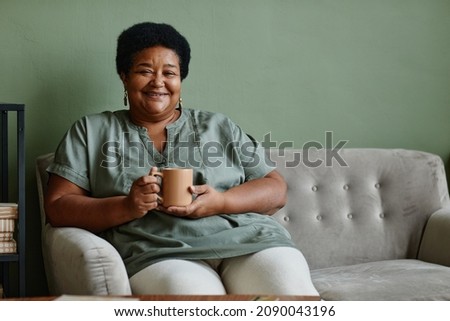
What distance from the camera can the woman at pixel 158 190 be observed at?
204 centimetres

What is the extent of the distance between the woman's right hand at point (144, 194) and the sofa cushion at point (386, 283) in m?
0.60

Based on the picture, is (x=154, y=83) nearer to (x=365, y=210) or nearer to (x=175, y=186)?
(x=175, y=186)

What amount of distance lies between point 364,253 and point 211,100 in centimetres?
82

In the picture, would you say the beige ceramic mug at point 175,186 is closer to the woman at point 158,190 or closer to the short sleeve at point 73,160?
the woman at point 158,190

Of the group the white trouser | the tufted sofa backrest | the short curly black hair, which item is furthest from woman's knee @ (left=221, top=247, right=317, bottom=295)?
the short curly black hair

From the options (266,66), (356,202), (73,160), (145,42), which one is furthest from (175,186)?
(266,66)

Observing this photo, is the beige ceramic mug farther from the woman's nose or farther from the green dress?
the woman's nose

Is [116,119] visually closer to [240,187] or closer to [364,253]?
[240,187]

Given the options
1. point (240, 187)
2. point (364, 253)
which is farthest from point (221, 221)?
point (364, 253)

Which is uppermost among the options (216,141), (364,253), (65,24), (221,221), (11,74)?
(65,24)

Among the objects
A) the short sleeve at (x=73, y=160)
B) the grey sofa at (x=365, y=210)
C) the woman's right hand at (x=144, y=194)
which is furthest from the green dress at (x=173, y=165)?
the grey sofa at (x=365, y=210)

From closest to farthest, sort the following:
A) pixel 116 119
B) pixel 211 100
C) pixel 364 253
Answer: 1. pixel 116 119
2. pixel 364 253
3. pixel 211 100

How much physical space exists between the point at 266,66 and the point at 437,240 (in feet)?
3.06

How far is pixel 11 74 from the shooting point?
265 cm
